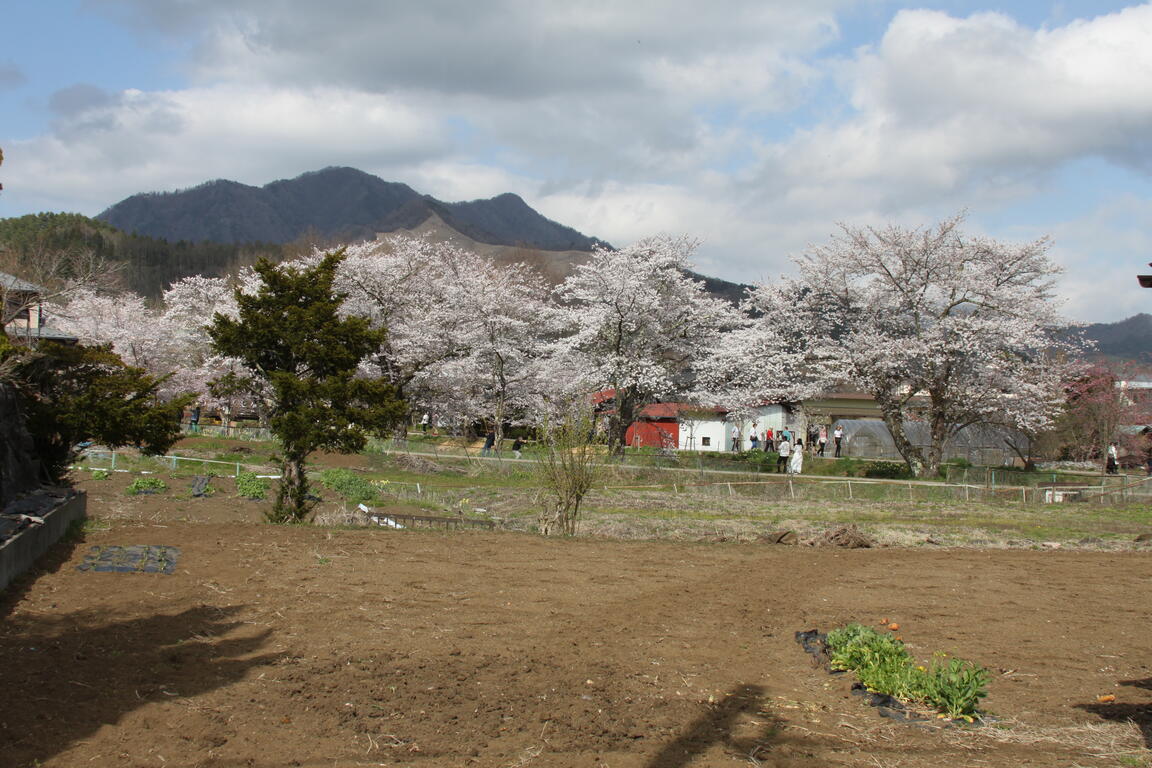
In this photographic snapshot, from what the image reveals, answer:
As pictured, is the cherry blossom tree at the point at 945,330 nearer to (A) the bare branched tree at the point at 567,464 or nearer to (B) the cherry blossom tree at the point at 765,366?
(B) the cherry blossom tree at the point at 765,366

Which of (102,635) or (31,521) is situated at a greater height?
(31,521)

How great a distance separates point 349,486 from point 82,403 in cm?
1002

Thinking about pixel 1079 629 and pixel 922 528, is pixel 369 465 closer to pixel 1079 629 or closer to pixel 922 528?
pixel 922 528

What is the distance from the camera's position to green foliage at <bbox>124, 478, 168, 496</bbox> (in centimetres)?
2070

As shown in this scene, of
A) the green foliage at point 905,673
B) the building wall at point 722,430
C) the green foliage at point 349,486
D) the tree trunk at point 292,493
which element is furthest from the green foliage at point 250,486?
the building wall at point 722,430

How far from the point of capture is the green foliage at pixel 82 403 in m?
13.3

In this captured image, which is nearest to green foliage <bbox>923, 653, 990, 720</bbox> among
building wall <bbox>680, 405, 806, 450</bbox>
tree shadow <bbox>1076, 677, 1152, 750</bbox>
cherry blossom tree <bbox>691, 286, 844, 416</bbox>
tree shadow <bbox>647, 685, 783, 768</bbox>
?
tree shadow <bbox>1076, 677, 1152, 750</bbox>

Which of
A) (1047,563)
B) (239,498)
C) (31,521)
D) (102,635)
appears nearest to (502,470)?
(239,498)

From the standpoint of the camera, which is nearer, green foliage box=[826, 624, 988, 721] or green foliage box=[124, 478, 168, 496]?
green foliage box=[826, 624, 988, 721]

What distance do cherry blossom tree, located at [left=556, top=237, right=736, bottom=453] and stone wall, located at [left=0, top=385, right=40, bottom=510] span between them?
946 inches

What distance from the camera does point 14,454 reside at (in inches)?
477

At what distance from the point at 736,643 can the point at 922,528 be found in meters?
13.5

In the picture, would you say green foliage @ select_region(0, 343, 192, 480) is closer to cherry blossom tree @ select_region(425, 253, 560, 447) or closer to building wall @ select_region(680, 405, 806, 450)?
cherry blossom tree @ select_region(425, 253, 560, 447)

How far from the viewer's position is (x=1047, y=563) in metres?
13.7
